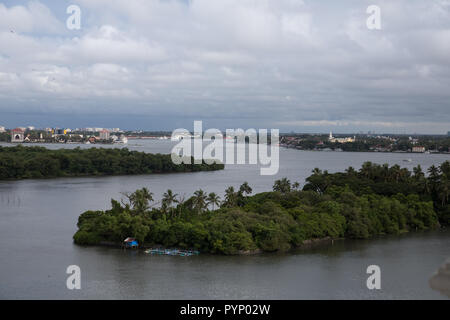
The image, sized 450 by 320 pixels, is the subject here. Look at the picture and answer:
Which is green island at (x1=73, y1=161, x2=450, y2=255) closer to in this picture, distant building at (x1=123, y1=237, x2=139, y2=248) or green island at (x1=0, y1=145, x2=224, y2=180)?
distant building at (x1=123, y1=237, x2=139, y2=248)

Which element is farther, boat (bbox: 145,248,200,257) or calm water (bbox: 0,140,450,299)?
boat (bbox: 145,248,200,257)

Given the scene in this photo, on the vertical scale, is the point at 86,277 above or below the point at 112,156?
below

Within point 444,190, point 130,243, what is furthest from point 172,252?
point 444,190

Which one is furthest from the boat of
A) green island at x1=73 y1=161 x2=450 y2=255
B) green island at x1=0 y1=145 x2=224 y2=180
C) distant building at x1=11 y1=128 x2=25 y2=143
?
distant building at x1=11 y1=128 x2=25 y2=143

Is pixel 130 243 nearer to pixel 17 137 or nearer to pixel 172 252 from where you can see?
pixel 172 252
